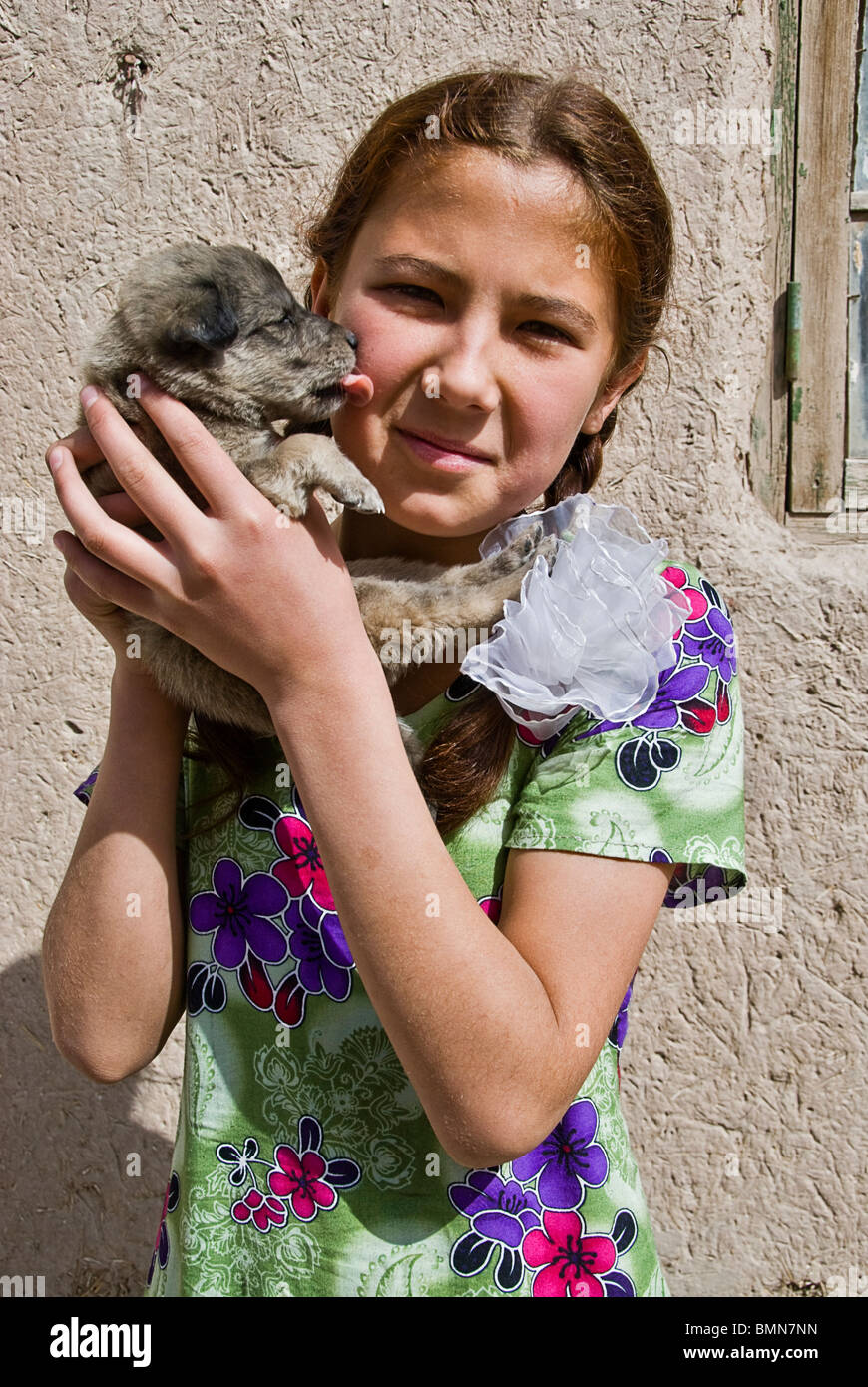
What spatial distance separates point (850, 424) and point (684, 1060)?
5.85ft

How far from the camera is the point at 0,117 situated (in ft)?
9.24

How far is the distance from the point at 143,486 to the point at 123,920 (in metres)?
0.63

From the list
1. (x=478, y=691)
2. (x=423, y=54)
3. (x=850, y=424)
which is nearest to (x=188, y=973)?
(x=478, y=691)

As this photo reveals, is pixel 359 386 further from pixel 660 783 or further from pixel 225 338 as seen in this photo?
pixel 660 783

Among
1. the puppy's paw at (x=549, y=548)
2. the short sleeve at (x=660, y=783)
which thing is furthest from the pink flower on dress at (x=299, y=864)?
the puppy's paw at (x=549, y=548)

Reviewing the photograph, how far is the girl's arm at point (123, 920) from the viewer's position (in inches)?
59.5

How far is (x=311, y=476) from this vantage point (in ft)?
5.63

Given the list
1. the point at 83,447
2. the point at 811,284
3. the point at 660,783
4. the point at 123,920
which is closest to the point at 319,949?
the point at 123,920

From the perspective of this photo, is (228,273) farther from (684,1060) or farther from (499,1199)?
(684,1060)

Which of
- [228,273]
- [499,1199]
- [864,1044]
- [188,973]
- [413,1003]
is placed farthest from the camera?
[864,1044]

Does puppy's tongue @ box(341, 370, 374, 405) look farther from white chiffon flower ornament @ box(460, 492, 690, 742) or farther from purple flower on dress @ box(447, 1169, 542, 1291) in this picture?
purple flower on dress @ box(447, 1169, 542, 1291)

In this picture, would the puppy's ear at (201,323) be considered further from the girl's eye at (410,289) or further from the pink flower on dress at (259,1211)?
the pink flower on dress at (259,1211)

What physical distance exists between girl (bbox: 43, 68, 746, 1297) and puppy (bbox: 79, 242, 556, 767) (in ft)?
0.22

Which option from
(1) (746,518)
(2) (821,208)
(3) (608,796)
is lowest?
(3) (608,796)
